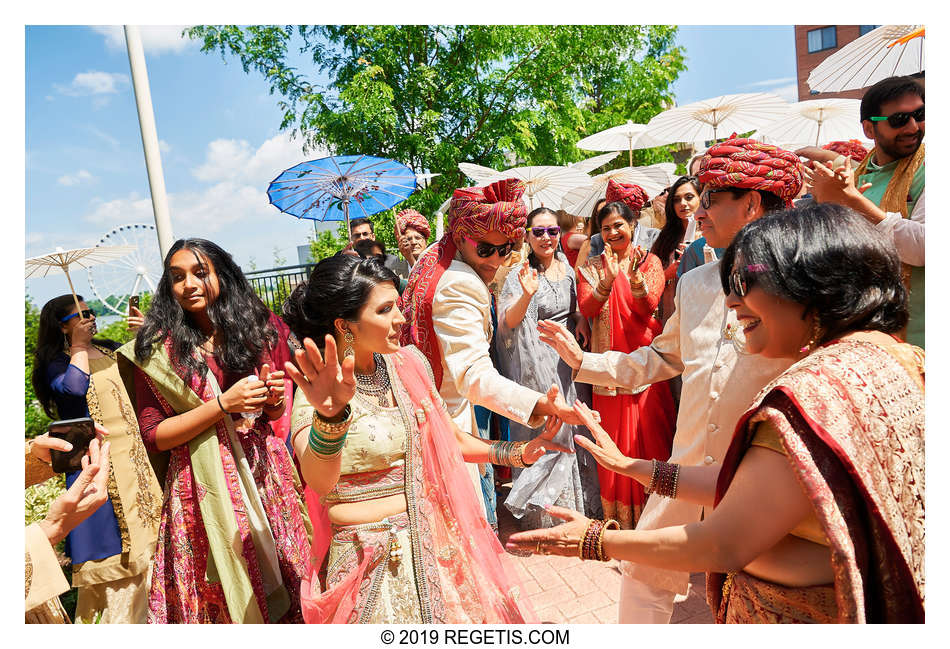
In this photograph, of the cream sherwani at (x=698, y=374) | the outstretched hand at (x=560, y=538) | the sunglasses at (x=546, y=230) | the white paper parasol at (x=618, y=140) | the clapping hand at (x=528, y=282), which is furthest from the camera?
the white paper parasol at (x=618, y=140)

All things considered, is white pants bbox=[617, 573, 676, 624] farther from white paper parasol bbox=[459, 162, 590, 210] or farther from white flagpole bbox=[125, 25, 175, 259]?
white paper parasol bbox=[459, 162, 590, 210]

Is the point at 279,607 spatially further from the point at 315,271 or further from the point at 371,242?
the point at 371,242

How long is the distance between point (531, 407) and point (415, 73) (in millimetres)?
5914

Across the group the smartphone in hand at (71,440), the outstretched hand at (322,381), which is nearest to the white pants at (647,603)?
the outstretched hand at (322,381)

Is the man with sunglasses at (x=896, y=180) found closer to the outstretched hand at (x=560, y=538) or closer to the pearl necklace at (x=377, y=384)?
the outstretched hand at (x=560, y=538)

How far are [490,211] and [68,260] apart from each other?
8.05 ft

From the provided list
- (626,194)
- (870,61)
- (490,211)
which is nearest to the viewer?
(490,211)

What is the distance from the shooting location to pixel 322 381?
1.60 m

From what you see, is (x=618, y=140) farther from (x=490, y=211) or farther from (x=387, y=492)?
(x=387, y=492)

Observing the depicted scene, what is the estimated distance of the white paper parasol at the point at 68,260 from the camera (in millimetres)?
3152

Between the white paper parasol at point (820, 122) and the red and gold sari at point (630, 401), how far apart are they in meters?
3.51

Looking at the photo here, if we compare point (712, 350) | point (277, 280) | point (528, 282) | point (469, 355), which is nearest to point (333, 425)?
point (469, 355)

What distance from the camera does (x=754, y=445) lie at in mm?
1273
